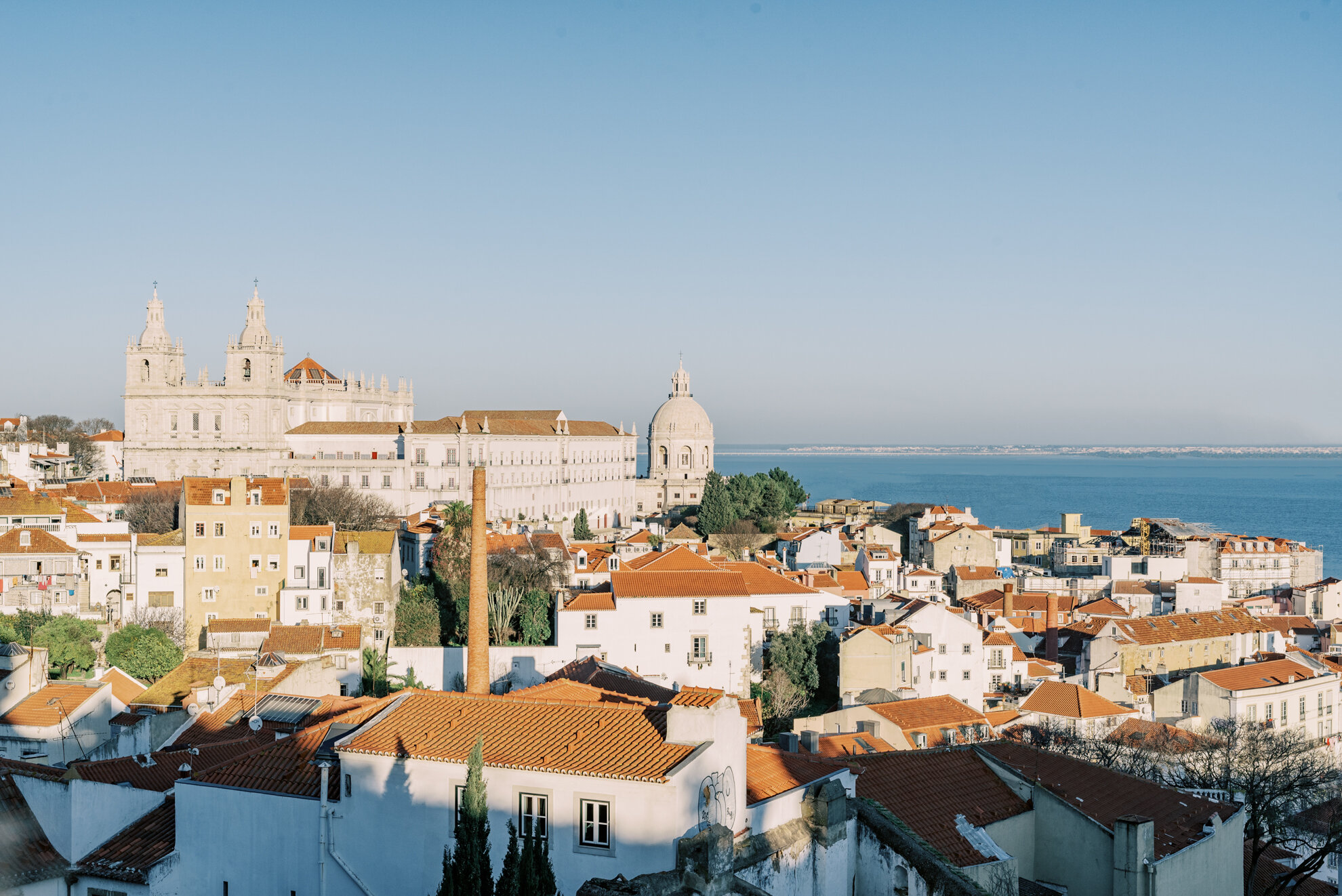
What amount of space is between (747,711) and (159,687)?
11942 millimetres

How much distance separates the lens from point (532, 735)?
12.6 meters

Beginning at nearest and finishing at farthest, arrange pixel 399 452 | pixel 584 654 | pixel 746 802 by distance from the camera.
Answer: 1. pixel 746 802
2. pixel 584 654
3. pixel 399 452

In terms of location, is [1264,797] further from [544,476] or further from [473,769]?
[544,476]

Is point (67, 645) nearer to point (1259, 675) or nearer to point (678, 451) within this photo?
point (1259, 675)

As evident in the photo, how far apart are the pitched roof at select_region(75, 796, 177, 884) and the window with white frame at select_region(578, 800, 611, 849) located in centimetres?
487

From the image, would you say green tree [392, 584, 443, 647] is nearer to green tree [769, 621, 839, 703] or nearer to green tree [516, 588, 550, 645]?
green tree [516, 588, 550, 645]

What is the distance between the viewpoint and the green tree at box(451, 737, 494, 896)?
1105 centimetres

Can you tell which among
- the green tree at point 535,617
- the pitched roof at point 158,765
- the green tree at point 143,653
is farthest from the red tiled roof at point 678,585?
the pitched roof at point 158,765

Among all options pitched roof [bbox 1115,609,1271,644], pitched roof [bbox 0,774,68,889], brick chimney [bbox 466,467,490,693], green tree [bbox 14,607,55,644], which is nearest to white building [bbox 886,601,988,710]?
pitched roof [bbox 1115,609,1271,644]

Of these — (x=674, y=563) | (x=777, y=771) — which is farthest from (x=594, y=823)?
(x=674, y=563)

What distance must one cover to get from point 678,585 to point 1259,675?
16.1 meters

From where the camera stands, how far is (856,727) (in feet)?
82.4

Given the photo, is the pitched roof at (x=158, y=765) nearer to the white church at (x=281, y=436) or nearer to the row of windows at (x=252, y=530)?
the row of windows at (x=252, y=530)

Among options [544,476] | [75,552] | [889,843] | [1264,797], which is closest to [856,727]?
[1264,797]
